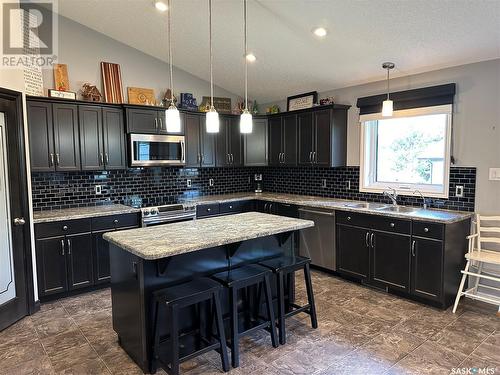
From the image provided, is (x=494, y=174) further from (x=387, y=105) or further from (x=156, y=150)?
(x=156, y=150)

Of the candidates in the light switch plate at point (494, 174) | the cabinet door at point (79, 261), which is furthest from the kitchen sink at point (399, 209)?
the cabinet door at point (79, 261)

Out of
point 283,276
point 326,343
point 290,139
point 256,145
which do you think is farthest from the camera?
point 256,145

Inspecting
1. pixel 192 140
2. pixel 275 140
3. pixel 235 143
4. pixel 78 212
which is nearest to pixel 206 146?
pixel 192 140

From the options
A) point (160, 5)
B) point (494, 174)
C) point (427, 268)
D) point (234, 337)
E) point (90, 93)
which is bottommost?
point (234, 337)

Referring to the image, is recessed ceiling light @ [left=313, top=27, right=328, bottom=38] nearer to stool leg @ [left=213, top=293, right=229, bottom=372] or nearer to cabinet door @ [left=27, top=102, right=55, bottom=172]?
stool leg @ [left=213, top=293, right=229, bottom=372]

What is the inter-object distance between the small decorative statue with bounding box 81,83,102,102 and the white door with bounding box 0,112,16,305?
3.92ft

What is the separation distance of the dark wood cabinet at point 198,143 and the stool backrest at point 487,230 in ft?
11.1

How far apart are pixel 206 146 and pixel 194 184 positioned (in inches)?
25.6

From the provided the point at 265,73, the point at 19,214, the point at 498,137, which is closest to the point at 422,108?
the point at 498,137

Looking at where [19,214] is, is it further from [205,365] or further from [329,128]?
[329,128]

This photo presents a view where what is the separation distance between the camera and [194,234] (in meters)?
2.60

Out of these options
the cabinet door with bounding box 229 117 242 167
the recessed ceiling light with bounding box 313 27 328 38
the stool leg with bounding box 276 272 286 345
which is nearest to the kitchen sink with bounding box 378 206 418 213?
the stool leg with bounding box 276 272 286 345

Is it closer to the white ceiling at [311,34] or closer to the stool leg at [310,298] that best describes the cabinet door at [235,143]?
the white ceiling at [311,34]

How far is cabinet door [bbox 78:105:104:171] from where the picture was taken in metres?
3.95
